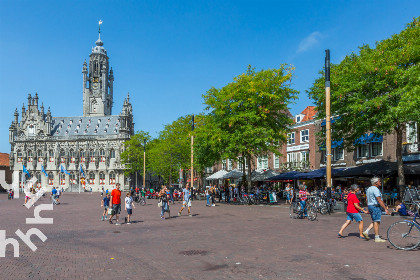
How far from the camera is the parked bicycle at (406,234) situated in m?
9.91

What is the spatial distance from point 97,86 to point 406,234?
111535 mm

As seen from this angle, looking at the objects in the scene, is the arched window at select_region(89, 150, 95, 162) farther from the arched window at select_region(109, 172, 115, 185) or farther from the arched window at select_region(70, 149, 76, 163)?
the arched window at select_region(109, 172, 115, 185)

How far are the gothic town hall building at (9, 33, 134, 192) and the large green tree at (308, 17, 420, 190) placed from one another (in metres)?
75.6

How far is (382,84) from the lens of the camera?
24516mm

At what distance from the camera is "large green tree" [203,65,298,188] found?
31.3 metres

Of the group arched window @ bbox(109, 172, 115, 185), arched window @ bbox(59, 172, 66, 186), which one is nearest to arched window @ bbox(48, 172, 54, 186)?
arched window @ bbox(59, 172, 66, 186)

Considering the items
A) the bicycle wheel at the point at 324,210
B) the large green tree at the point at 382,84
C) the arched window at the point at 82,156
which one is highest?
the large green tree at the point at 382,84

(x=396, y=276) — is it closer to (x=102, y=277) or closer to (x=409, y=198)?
(x=102, y=277)

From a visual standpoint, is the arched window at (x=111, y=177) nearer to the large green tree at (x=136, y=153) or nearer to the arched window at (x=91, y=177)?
the arched window at (x=91, y=177)

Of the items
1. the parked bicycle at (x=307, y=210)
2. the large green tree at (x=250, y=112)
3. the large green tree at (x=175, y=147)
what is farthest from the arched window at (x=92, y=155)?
the parked bicycle at (x=307, y=210)

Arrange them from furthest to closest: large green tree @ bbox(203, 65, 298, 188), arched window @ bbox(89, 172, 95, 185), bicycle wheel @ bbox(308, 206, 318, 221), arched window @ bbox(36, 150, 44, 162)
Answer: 1. arched window @ bbox(36, 150, 44, 162)
2. arched window @ bbox(89, 172, 95, 185)
3. large green tree @ bbox(203, 65, 298, 188)
4. bicycle wheel @ bbox(308, 206, 318, 221)

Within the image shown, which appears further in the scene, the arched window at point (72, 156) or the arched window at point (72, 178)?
the arched window at point (72, 156)

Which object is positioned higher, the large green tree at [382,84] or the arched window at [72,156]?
the large green tree at [382,84]

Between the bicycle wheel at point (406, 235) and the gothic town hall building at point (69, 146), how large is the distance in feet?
290
